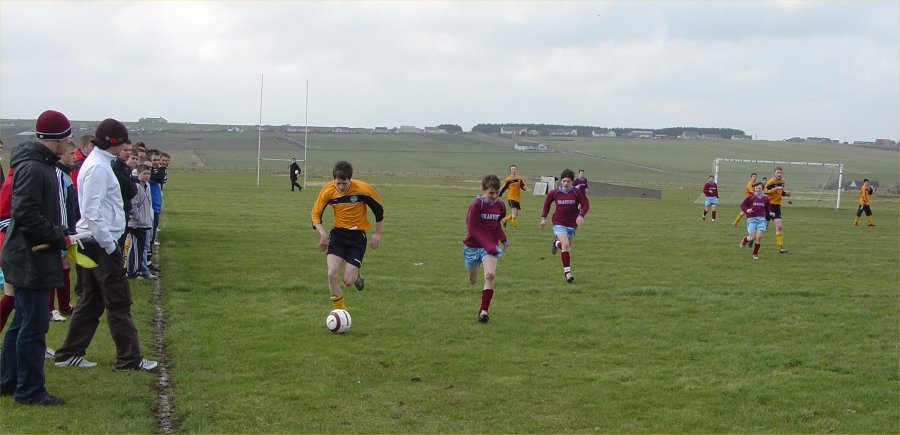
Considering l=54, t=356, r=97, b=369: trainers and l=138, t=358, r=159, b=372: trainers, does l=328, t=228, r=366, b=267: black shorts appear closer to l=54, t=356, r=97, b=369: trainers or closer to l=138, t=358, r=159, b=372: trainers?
l=138, t=358, r=159, b=372: trainers

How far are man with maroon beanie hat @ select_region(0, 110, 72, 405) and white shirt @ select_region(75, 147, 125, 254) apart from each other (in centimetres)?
34

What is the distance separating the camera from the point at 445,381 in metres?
8.07

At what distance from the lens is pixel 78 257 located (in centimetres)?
687

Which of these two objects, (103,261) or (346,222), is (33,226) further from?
(346,222)

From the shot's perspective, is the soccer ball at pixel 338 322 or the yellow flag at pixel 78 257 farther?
the soccer ball at pixel 338 322

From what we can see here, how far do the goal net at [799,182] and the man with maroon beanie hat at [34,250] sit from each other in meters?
39.0

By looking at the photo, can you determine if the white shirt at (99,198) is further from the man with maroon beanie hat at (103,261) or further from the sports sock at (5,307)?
the sports sock at (5,307)

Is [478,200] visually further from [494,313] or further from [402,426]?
[402,426]

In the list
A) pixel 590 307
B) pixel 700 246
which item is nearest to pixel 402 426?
pixel 590 307

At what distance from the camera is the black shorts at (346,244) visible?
34.6ft

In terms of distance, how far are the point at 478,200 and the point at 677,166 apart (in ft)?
331

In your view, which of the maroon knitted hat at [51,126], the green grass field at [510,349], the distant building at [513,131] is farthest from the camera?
the distant building at [513,131]

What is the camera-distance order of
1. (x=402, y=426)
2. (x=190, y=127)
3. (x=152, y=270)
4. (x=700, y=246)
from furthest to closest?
(x=190, y=127), (x=700, y=246), (x=152, y=270), (x=402, y=426)

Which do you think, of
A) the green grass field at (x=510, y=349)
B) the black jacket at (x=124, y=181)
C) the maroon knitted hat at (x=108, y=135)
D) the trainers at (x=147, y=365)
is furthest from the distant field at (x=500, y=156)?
the maroon knitted hat at (x=108, y=135)
